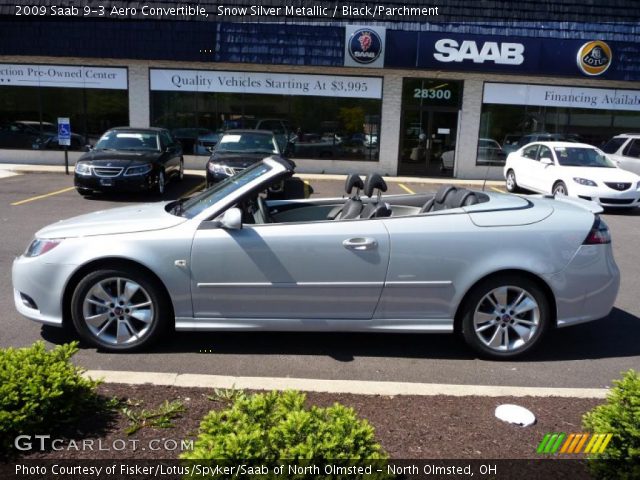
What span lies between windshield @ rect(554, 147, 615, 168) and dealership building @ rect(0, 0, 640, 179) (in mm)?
4971

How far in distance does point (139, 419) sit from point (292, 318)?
1529 mm

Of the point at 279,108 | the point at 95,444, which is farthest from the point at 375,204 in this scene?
the point at 279,108

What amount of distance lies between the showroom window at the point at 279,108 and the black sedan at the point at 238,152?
552 cm

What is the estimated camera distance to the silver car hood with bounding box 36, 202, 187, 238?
4.47 m

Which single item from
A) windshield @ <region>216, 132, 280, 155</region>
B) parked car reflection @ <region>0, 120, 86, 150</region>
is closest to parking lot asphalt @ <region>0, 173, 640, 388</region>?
windshield @ <region>216, 132, 280, 155</region>

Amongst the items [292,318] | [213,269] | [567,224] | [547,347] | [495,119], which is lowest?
[547,347]

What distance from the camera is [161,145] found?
14133 mm

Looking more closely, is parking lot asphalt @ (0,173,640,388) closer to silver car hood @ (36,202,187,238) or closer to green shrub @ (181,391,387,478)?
silver car hood @ (36,202,187,238)

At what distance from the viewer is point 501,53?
18.0 meters

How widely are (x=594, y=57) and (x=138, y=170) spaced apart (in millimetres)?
14270

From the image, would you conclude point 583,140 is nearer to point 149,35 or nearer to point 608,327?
point 149,35

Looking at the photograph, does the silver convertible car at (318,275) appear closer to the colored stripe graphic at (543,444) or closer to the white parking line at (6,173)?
the colored stripe graphic at (543,444)

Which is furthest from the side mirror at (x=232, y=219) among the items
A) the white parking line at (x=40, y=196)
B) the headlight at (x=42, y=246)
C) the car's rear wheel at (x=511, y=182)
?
the car's rear wheel at (x=511, y=182)

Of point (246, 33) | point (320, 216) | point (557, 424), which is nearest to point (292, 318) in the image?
point (320, 216)
